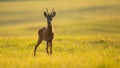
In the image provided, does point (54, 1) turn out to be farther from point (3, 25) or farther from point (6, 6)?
point (3, 25)

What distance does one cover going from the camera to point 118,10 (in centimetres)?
6569

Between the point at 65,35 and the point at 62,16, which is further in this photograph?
the point at 62,16

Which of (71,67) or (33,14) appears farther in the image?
(33,14)

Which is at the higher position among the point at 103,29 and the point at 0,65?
the point at 0,65

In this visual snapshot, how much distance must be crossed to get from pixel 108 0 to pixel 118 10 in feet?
45.2

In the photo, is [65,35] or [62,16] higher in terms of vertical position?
[65,35]

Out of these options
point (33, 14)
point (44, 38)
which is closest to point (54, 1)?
point (33, 14)

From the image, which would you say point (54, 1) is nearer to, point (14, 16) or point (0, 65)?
point (14, 16)

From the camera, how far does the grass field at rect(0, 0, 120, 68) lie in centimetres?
1340

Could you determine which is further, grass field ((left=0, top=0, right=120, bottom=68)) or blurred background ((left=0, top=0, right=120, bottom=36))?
blurred background ((left=0, top=0, right=120, bottom=36))

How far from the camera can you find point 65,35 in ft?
126

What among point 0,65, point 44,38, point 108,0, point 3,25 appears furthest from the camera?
point 108,0

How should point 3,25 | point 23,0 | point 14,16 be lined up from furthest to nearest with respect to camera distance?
point 23,0 < point 14,16 < point 3,25

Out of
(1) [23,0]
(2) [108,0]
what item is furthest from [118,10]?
(1) [23,0]
